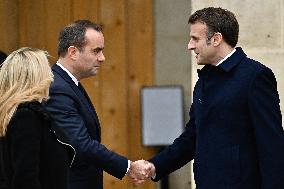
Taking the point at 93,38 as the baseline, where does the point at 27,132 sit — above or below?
below

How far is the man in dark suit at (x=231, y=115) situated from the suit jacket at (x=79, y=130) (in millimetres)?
613

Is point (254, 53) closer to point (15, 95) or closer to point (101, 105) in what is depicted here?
point (101, 105)

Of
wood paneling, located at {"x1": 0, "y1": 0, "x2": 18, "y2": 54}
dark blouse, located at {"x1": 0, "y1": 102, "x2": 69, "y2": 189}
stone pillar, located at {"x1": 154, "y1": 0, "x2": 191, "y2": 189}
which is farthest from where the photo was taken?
wood paneling, located at {"x1": 0, "y1": 0, "x2": 18, "y2": 54}

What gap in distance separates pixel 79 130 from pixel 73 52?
600 mm

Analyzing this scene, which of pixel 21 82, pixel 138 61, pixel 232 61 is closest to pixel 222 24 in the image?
pixel 232 61

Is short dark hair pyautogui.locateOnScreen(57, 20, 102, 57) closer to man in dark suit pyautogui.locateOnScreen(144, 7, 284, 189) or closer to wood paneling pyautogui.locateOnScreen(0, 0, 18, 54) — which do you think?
man in dark suit pyautogui.locateOnScreen(144, 7, 284, 189)

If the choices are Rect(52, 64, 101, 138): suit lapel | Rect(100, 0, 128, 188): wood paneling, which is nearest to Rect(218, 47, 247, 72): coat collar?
Rect(52, 64, 101, 138): suit lapel

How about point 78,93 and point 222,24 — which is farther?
point 78,93

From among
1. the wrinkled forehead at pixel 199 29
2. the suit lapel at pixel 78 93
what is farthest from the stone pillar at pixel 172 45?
the wrinkled forehead at pixel 199 29

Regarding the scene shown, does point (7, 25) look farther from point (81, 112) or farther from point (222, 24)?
point (222, 24)

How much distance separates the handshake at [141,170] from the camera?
Answer: 495cm

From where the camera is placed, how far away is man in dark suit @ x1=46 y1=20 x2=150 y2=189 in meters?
4.52

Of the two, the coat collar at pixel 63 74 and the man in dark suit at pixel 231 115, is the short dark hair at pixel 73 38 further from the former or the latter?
the man in dark suit at pixel 231 115

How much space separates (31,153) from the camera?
11.7 feet
